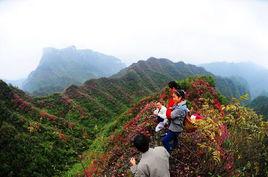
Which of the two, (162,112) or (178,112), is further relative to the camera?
(162,112)

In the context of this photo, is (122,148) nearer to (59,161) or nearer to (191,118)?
(191,118)

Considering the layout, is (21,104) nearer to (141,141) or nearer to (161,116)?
(161,116)

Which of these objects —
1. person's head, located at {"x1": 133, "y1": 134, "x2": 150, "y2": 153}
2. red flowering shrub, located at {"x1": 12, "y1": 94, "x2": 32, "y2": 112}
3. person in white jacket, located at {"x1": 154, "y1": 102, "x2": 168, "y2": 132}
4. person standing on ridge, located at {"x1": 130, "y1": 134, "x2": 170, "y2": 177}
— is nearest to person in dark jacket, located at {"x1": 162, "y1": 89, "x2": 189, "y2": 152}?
person in white jacket, located at {"x1": 154, "y1": 102, "x2": 168, "y2": 132}

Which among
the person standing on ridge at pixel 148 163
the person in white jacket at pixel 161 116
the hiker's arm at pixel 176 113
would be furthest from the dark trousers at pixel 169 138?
the person standing on ridge at pixel 148 163

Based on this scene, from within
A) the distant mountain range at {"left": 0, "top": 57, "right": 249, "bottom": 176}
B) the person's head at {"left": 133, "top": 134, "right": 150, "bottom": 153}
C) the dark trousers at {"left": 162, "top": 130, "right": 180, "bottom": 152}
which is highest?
the person's head at {"left": 133, "top": 134, "right": 150, "bottom": 153}

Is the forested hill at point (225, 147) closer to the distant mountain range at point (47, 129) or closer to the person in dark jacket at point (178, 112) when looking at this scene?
the person in dark jacket at point (178, 112)

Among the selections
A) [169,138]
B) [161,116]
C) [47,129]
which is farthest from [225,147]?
[47,129]

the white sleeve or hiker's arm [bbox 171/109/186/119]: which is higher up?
hiker's arm [bbox 171/109/186/119]

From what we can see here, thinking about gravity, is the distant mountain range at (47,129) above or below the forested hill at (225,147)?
below

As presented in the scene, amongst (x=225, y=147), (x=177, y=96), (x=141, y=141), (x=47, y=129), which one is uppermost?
(x=177, y=96)

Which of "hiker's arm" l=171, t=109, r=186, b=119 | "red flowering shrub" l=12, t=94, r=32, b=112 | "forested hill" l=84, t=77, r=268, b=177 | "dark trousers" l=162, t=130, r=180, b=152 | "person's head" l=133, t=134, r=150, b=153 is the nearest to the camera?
"person's head" l=133, t=134, r=150, b=153

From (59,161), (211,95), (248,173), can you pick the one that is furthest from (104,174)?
(211,95)

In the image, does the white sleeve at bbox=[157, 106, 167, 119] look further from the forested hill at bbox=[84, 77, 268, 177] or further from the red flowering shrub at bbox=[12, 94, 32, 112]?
the red flowering shrub at bbox=[12, 94, 32, 112]

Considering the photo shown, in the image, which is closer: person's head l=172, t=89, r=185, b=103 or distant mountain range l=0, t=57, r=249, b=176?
person's head l=172, t=89, r=185, b=103
